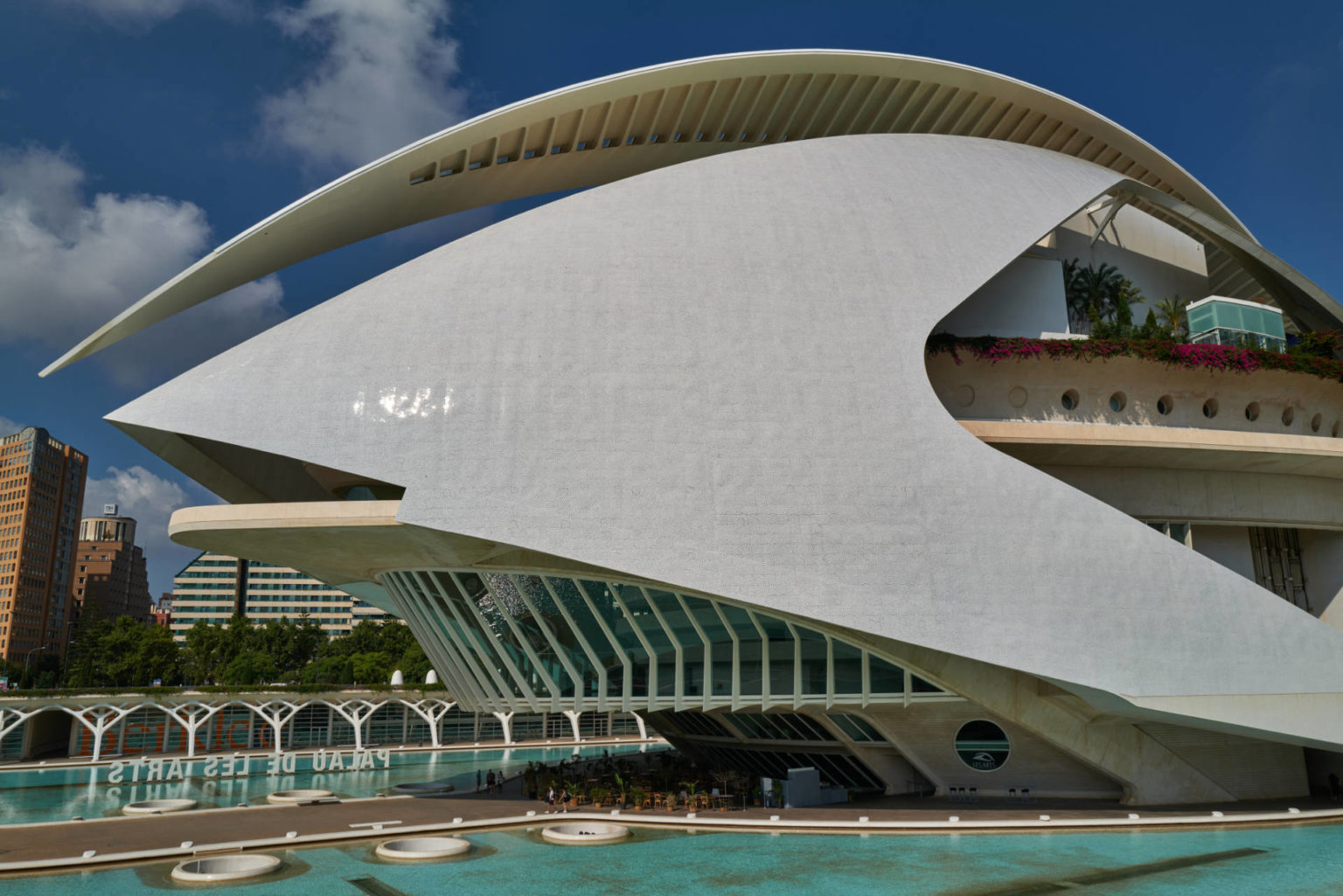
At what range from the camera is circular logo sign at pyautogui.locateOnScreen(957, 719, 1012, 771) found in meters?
20.0

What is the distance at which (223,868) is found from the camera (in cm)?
1514

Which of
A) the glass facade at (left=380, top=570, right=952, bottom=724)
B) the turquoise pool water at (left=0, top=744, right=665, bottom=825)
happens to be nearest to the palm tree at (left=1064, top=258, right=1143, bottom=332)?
the glass facade at (left=380, top=570, right=952, bottom=724)

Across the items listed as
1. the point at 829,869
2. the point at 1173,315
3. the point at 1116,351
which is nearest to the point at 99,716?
the point at 829,869

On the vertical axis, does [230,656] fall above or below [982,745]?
above

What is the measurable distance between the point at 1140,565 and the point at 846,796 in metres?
8.49

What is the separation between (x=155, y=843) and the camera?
17625 millimetres

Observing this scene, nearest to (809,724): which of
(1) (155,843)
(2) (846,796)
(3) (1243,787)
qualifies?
(2) (846,796)

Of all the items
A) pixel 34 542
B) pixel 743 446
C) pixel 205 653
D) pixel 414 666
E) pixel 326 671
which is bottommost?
pixel 326 671

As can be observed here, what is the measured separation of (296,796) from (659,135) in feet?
63.7

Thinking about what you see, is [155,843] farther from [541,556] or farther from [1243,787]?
[1243,787]

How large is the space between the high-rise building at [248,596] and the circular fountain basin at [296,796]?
330 feet

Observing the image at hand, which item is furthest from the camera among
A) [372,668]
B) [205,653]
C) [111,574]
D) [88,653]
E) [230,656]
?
[111,574]

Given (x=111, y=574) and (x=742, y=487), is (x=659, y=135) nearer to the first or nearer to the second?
(x=742, y=487)

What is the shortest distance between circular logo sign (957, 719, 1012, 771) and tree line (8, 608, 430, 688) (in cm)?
A: 4507
